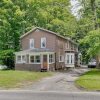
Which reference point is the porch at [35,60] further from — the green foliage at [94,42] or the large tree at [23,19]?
the green foliage at [94,42]

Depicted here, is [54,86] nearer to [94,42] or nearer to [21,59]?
[94,42]

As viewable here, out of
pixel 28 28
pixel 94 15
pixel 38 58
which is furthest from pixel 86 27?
pixel 28 28

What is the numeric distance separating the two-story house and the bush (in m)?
2.97

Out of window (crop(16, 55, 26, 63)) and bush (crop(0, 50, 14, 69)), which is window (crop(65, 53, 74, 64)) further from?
window (crop(16, 55, 26, 63))

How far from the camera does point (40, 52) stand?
1887 inches

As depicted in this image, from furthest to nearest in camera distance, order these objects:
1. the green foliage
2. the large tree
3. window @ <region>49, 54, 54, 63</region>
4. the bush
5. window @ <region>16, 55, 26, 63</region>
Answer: the large tree
the bush
window @ <region>49, 54, 54, 63</region>
window @ <region>16, 55, 26, 63</region>
the green foliage

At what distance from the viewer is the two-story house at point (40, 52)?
47812mm

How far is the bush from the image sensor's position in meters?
53.8

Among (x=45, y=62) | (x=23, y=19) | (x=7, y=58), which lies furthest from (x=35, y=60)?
(x=23, y=19)

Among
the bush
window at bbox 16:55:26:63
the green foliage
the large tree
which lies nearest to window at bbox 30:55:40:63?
window at bbox 16:55:26:63

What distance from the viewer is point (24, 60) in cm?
4909

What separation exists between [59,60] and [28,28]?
29.3 feet

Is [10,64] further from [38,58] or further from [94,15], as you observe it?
[94,15]

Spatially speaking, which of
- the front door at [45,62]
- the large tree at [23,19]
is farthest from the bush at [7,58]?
the front door at [45,62]
